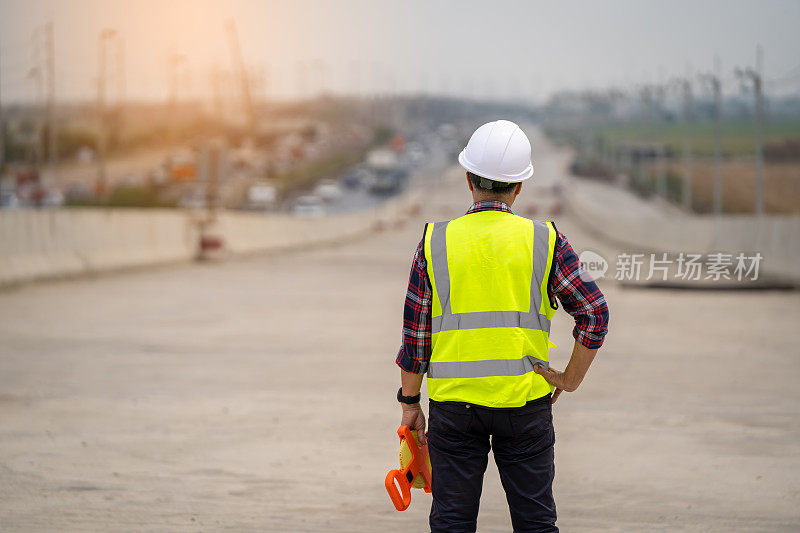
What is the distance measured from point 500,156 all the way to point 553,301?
0.55 meters

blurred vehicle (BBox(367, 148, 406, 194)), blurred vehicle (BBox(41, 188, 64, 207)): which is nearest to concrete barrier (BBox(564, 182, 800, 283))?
blurred vehicle (BBox(41, 188, 64, 207))

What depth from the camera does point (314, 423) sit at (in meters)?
8.24

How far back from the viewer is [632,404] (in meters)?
9.02

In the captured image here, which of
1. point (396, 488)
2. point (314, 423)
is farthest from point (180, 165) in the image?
point (396, 488)

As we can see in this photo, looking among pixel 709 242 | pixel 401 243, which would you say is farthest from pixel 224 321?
pixel 401 243

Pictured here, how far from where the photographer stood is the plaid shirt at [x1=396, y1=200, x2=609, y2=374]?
3.78m

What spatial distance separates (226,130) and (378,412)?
14764cm

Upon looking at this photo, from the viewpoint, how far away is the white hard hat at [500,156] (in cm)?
389

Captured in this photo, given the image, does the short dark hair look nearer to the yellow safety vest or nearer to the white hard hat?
the white hard hat

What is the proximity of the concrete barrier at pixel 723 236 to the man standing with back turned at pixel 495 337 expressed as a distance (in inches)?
725

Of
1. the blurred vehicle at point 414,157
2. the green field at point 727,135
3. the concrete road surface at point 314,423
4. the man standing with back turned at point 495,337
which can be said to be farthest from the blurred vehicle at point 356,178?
the man standing with back turned at point 495,337

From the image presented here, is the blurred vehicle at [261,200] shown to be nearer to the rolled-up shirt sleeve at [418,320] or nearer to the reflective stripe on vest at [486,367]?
the rolled-up shirt sleeve at [418,320]

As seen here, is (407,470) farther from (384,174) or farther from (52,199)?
(384,174)

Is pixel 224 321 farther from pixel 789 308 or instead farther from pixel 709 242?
pixel 709 242
